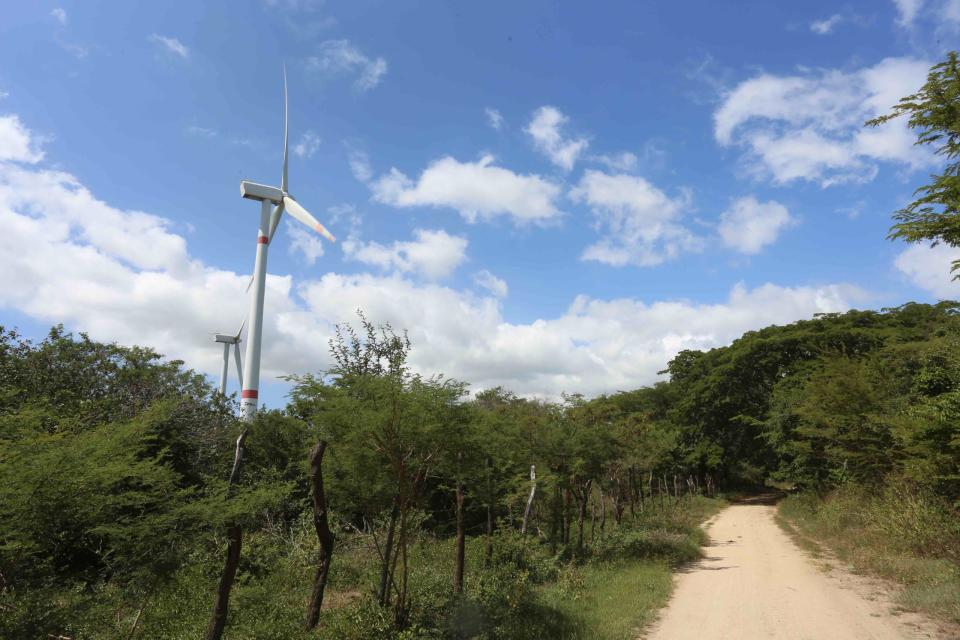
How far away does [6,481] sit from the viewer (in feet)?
18.9

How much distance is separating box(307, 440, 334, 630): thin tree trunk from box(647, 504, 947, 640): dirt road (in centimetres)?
562

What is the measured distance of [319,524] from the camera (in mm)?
7945

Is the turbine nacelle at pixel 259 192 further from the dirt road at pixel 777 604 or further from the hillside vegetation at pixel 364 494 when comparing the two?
the dirt road at pixel 777 604

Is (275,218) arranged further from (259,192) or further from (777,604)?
(777,604)

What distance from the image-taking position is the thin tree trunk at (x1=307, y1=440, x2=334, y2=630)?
770 centimetres

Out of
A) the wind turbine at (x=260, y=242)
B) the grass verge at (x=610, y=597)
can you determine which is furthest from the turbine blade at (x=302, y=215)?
the grass verge at (x=610, y=597)

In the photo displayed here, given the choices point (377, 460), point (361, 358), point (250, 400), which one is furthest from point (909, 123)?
point (250, 400)

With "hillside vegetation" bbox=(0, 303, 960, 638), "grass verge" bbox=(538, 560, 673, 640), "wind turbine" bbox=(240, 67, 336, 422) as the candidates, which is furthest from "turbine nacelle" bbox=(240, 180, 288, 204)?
"grass verge" bbox=(538, 560, 673, 640)

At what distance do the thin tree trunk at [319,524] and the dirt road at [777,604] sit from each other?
221 inches

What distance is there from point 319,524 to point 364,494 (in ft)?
3.98

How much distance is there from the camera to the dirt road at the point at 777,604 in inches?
351

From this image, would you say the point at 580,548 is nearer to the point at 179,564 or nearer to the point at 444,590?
the point at 444,590

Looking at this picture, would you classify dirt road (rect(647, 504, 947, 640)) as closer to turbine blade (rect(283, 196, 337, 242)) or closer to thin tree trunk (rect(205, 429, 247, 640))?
thin tree trunk (rect(205, 429, 247, 640))

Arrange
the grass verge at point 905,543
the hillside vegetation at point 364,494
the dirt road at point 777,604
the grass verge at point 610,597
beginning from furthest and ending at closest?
1. the grass verge at point 905,543
2. the grass verge at point 610,597
3. the dirt road at point 777,604
4. the hillside vegetation at point 364,494
